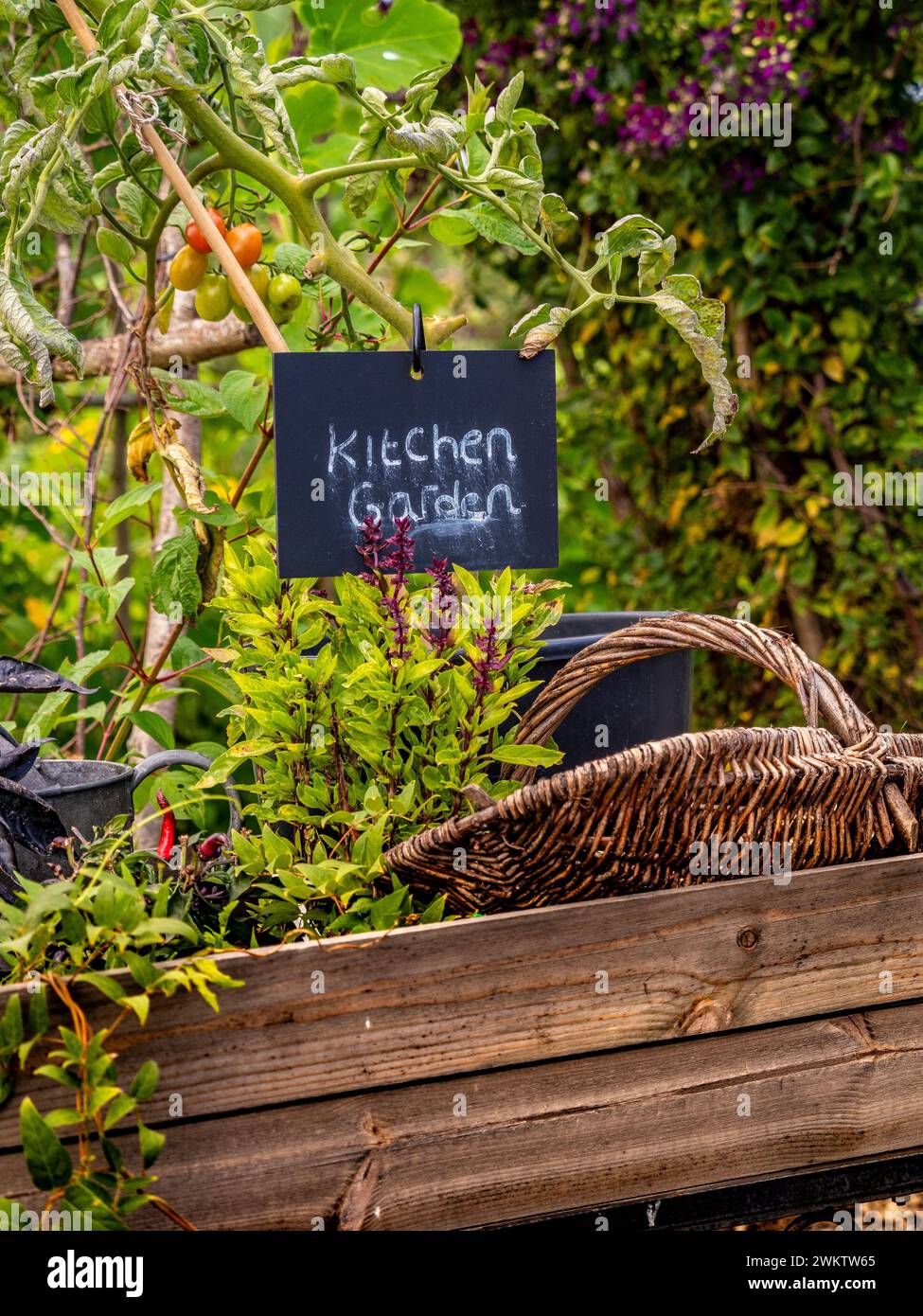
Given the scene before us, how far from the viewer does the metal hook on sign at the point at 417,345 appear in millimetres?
877

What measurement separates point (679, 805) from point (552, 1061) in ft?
0.59

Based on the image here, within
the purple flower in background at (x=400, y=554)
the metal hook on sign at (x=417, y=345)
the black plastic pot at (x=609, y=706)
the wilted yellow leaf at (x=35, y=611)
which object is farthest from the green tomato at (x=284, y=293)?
the wilted yellow leaf at (x=35, y=611)

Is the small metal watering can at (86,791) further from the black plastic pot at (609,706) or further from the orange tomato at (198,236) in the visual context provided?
the orange tomato at (198,236)

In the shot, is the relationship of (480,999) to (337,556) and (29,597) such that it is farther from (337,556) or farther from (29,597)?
(29,597)

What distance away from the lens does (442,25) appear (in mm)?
1594

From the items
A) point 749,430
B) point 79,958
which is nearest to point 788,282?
point 749,430

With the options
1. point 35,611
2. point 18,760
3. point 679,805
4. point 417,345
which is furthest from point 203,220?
point 35,611

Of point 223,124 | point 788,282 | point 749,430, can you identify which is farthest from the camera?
point 749,430

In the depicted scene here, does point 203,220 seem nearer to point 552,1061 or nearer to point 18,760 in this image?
point 18,760

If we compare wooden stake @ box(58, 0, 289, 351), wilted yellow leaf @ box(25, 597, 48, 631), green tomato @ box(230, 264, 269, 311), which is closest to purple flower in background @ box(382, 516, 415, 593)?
wooden stake @ box(58, 0, 289, 351)

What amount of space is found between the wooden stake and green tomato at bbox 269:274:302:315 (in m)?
0.06

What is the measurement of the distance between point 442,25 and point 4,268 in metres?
1.01

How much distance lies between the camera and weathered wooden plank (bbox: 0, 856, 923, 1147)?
69cm
